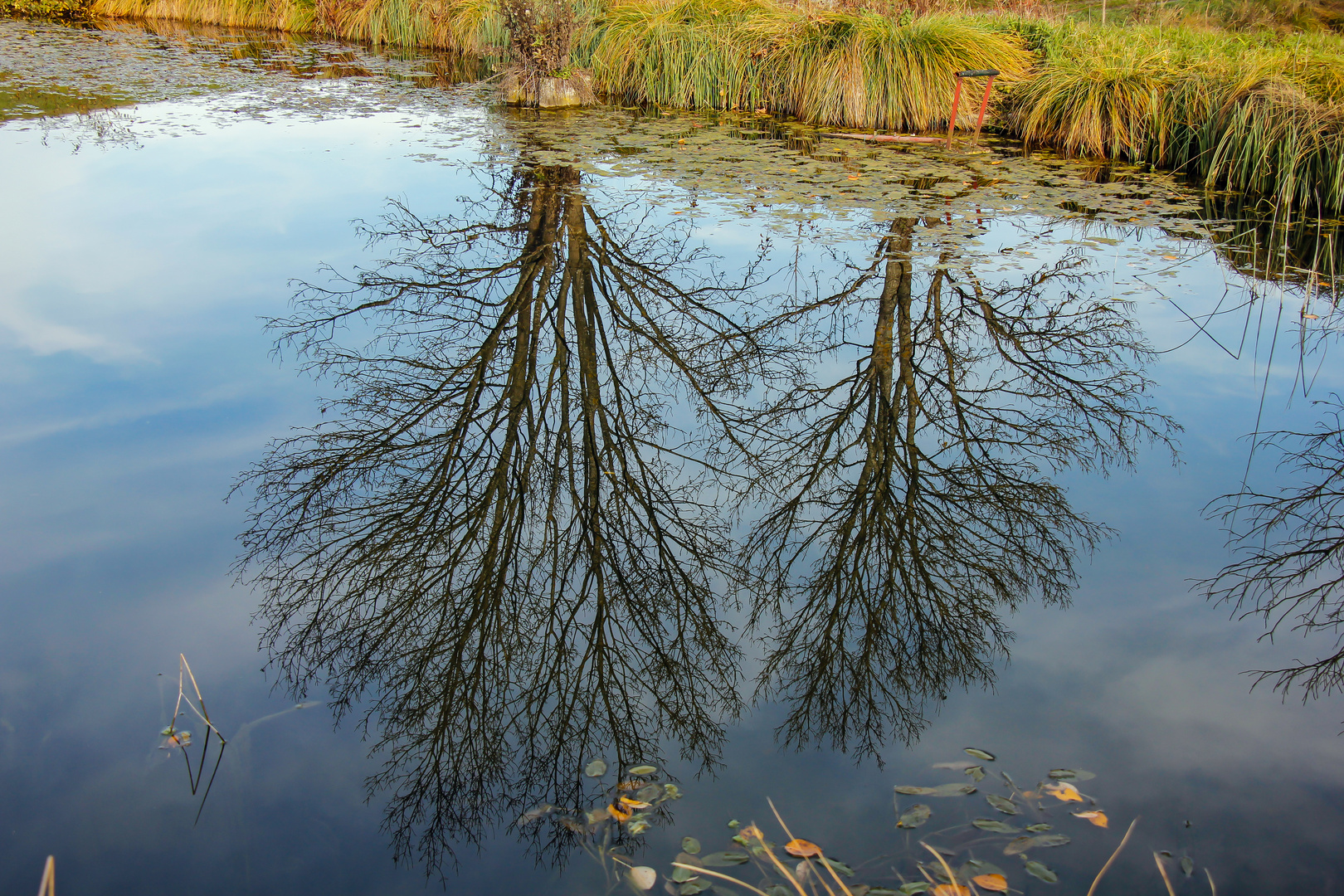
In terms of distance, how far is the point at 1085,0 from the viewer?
1529 centimetres

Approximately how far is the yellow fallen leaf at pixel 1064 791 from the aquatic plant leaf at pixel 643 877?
1.03 m

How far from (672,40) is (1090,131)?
4.73 m

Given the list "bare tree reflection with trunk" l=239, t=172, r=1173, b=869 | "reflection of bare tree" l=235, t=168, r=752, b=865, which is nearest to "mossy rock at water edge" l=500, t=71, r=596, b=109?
"bare tree reflection with trunk" l=239, t=172, r=1173, b=869

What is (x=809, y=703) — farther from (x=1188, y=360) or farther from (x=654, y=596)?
(x=1188, y=360)

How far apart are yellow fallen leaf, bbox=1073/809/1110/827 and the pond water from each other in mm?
37

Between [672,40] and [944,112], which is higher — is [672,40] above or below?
above

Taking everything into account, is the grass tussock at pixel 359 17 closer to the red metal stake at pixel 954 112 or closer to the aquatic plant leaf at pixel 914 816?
the red metal stake at pixel 954 112

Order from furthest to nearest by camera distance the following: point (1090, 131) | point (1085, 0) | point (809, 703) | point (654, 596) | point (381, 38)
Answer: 1. point (1085, 0)
2. point (381, 38)
3. point (1090, 131)
4. point (654, 596)
5. point (809, 703)

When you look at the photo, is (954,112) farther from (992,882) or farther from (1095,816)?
(992,882)

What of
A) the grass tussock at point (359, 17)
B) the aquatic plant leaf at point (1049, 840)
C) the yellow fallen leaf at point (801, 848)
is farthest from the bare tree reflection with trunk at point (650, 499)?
the grass tussock at point (359, 17)

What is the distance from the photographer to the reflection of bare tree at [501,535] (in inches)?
89.4

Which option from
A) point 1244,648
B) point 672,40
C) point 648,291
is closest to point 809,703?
point 1244,648

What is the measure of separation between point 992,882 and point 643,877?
779 millimetres

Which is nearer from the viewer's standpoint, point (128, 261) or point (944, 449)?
point (944, 449)
